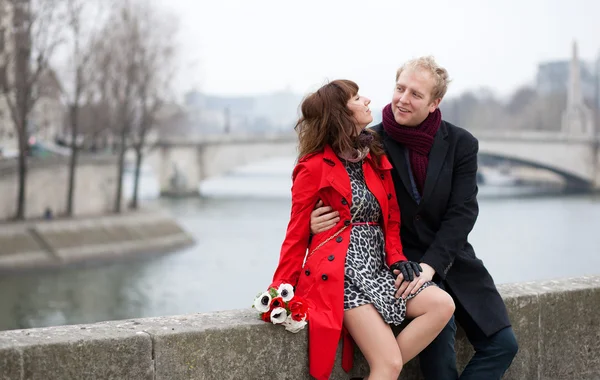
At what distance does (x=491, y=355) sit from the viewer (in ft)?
10.8

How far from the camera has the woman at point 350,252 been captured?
3055 mm

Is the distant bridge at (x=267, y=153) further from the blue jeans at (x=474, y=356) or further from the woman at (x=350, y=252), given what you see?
the blue jeans at (x=474, y=356)

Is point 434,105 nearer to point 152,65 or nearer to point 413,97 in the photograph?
point 413,97

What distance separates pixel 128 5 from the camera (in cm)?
3070

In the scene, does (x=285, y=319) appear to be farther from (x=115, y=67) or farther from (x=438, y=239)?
(x=115, y=67)

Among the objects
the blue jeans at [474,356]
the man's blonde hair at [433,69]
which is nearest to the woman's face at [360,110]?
the man's blonde hair at [433,69]

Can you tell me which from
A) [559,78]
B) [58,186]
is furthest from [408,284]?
[559,78]

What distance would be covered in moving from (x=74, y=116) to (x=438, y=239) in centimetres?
2445

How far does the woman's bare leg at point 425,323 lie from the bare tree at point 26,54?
67.1ft

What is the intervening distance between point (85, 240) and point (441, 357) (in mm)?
23477

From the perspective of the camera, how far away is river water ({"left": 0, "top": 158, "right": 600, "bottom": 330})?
61.5 feet

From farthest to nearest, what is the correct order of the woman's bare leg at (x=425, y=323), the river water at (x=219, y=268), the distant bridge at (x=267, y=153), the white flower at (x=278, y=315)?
the distant bridge at (x=267, y=153)
the river water at (x=219, y=268)
the woman's bare leg at (x=425, y=323)
the white flower at (x=278, y=315)

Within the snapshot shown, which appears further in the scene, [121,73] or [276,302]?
[121,73]

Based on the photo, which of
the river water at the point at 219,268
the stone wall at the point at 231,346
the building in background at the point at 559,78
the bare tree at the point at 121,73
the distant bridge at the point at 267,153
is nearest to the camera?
the stone wall at the point at 231,346
